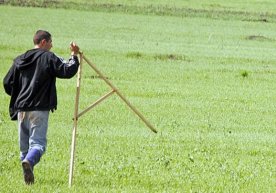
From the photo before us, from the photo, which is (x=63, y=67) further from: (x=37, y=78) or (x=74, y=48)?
(x=37, y=78)

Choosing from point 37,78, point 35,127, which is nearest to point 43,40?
point 37,78

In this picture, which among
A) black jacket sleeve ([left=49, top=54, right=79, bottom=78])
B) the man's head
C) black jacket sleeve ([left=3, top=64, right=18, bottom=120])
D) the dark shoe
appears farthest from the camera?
black jacket sleeve ([left=3, top=64, right=18, bottom=120])

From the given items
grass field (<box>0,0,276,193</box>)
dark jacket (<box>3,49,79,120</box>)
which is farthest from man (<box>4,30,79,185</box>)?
grass field (<box>0,0,276,193</box>)

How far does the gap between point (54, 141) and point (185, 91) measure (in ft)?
31.6

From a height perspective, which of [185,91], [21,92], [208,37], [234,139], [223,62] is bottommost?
[208,37]

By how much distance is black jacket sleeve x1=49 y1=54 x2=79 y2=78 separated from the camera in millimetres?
10883

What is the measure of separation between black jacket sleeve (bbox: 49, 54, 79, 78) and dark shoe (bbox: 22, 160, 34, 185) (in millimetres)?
1176

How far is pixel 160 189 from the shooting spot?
11633 mm

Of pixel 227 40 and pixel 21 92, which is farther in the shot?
pixel 227 40

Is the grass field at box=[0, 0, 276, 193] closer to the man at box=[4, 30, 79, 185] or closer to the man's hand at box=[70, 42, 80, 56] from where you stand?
the man at box=[4, 30, 79, 185]

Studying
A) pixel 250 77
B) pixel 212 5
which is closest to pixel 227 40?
pixel 250 77

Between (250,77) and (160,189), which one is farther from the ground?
(160,189)

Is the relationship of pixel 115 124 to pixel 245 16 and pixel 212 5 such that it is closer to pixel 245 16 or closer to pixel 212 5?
pixel 245 16

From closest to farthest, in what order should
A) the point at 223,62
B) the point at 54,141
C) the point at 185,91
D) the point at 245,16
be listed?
1. the point at 54,141
2. the point at 185,91
3. the point at 223,62
4. the point at 245,16
